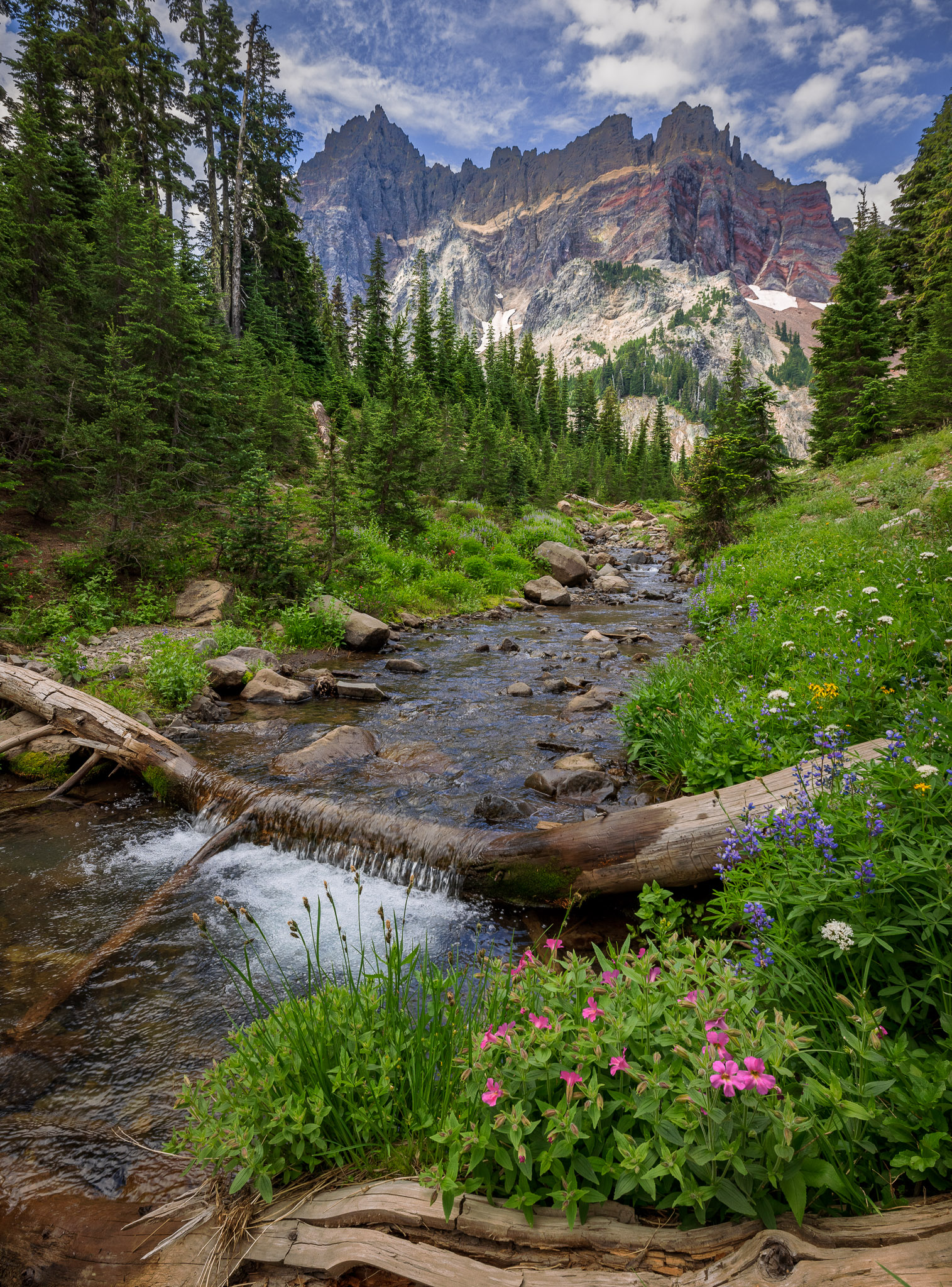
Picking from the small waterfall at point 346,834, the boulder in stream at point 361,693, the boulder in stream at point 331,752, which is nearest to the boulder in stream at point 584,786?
the small waterfall at point 346,834

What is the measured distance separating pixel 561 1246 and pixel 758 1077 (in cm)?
84

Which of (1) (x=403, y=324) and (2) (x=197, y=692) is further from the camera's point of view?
(1) (x=403, y=324)

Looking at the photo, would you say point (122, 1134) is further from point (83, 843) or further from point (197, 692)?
point (197, 692)

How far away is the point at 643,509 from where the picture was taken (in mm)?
65000

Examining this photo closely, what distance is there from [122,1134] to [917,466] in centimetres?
1941

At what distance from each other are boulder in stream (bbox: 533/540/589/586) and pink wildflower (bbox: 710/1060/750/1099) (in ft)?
73.4

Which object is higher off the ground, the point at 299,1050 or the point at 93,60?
the point at 93,60

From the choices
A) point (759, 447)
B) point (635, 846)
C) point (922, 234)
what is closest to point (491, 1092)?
point (635, 846)

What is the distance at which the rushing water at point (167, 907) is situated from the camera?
2992 millimetres

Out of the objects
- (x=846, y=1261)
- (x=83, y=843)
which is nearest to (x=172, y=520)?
(x=83, y=843)

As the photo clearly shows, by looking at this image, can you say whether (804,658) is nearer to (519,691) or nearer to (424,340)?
(519,691)

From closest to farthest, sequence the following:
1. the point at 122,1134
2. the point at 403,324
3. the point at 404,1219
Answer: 1. the point at 404,1219
2. the point at 122,1134
3. the point at 403,324

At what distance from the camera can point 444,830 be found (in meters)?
5.46

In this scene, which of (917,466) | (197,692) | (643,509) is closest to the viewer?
(197,692)
